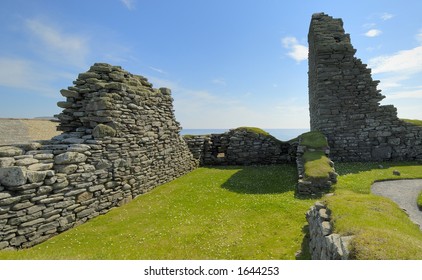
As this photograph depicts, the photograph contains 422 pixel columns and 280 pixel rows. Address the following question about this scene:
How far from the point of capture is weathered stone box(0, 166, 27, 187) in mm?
8734

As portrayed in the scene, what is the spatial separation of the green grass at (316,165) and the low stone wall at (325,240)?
499cm

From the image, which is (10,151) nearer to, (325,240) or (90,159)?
(90,159)

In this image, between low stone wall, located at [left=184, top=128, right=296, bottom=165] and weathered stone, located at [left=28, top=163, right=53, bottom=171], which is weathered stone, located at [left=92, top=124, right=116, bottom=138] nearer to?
weathered stone, located at [left=28, top=163, right=53, bottom=171]

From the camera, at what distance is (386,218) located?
6832 millimetres

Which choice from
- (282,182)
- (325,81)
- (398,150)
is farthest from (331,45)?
(282,182)

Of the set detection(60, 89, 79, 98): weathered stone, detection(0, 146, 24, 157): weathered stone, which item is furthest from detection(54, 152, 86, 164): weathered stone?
detection(60, 89, 79, 98): weathered stone

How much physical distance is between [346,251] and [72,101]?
14.0m

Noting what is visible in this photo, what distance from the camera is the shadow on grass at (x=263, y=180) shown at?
15158 millimetres

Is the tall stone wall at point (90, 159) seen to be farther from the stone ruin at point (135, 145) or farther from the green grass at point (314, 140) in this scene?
the green grass at point (314, 140)

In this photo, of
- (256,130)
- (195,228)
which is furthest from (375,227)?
(256,130)

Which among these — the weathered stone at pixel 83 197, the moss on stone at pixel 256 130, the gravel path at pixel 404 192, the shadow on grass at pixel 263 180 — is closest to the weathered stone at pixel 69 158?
the weathered stone at pixel 83 197

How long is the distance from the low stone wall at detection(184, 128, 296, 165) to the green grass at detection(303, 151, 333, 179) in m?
5.95

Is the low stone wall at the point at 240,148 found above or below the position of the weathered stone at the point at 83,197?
above
